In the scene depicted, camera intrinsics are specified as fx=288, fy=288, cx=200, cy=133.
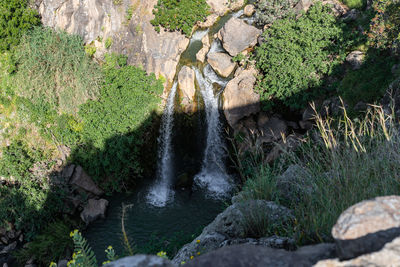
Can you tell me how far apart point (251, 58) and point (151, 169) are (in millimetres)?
5496

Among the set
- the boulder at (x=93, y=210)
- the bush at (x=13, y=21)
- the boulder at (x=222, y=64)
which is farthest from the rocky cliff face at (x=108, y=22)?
the boulder at (x=93, y=210)

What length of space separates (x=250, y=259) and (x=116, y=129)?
9.15 metres

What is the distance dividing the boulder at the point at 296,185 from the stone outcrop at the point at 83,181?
774 cm

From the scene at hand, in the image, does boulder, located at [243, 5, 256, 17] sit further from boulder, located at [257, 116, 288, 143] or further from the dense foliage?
boulder, located at [257, 116, 288, 143]

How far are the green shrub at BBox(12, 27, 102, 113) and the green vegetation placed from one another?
11.0 ft

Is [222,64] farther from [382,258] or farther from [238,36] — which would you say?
[382,258]

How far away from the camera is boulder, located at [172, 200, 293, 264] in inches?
133

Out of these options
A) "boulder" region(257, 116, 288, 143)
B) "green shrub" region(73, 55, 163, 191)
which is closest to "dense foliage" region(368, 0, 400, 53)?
"boulder" region(257, 116, 288, 143)

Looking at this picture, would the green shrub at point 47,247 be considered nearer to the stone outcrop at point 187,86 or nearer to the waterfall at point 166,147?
the waterfall at point 166,147

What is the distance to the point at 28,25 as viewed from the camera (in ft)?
35.7

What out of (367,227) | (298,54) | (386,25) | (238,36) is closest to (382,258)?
(367,227)

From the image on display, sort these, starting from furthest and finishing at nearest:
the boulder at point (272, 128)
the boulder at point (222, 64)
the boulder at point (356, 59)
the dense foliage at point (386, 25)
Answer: the boulder at point (222, 64) < the boulder at point (272, 128) < the boulder at point (356, 59) < the dense foliage at point (386, 25)

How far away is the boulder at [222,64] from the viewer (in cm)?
1052

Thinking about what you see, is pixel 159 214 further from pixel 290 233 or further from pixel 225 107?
pixel 290 233
